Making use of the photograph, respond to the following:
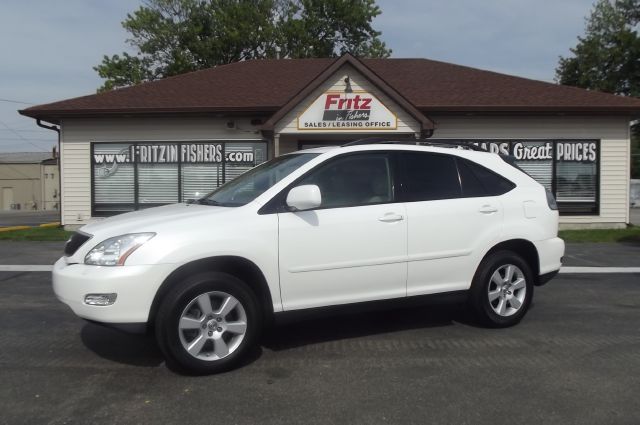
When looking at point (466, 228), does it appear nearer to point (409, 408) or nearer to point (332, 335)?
point (332, 335)

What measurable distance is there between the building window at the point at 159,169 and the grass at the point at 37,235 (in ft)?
4.20

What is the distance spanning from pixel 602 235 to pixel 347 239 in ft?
37.9

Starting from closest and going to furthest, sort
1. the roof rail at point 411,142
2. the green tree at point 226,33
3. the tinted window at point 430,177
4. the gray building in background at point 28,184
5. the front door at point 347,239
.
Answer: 1. the front door at point 347,239
2. the tinted window at point 430,177
3. the roof rail at point 411,142
4. the green tree at point 226,33
5. the gray building in background at point 28,184

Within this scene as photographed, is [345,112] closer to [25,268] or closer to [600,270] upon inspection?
[600,270]

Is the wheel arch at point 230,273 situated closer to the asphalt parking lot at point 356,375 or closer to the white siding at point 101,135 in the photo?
the asphalt parking lot at point 356,375

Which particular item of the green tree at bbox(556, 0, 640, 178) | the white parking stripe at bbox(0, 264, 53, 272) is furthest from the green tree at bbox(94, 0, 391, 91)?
the white parking stripe at bbox(0, 264, 53, 272)

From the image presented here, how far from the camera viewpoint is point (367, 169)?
17.4ft

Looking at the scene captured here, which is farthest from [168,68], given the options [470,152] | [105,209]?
[470,152]

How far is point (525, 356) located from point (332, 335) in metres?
1.70

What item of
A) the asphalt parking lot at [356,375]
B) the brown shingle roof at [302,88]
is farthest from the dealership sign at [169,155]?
the asphalt parking lot at [356,375]

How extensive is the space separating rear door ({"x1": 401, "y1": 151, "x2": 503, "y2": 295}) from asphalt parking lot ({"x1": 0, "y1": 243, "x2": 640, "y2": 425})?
60cm

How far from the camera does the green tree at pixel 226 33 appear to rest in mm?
36469

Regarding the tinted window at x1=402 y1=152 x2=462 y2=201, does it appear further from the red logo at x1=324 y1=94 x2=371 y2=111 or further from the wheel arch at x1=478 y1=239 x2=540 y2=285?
the red logo at x1=324 y1=94 x2=371 y2=111

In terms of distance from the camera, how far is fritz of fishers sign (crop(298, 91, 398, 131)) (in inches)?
580
